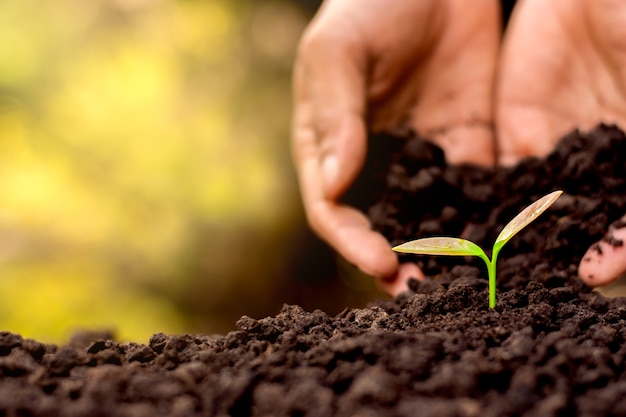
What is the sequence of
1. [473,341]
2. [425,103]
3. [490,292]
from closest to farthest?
[473,341] < [490,292] < [425,103]

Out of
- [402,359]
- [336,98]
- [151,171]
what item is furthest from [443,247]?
[151,171]

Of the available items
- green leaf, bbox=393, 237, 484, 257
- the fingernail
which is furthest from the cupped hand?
green leaf, bbox=393, 237, 484, 257

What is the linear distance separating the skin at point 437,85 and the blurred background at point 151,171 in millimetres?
861

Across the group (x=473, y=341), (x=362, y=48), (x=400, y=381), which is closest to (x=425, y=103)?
(x=362, y=48)

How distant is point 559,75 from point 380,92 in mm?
516

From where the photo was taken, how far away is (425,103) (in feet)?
6.23

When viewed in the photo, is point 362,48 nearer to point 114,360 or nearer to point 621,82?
point 621,82

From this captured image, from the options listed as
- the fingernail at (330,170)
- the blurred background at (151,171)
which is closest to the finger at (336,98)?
the fingernail at (330,170)

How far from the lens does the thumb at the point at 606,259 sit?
1.41 meters

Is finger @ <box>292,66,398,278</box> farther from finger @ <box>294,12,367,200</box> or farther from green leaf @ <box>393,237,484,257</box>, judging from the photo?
green leaf @ <box>393,237,484,257</box>

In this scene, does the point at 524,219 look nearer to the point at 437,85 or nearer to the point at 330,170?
the point at 330,170

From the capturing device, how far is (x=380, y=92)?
1.85m

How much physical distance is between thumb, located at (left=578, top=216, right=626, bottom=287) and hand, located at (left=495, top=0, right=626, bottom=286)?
12.7 inches

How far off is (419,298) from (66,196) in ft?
6.67
